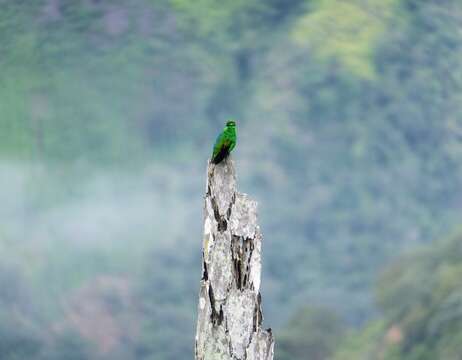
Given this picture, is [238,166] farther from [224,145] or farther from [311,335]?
[224,145]

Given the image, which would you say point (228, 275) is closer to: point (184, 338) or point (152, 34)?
point (184, 338)

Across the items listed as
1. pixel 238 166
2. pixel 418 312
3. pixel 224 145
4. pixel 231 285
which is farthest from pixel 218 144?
pixel 238 166

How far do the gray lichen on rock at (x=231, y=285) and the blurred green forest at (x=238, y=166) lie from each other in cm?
3066

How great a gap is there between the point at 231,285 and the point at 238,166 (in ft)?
164

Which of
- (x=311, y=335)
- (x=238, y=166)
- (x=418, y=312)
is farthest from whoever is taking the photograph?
(x=238, y=166)

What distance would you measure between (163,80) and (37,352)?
28287 mm

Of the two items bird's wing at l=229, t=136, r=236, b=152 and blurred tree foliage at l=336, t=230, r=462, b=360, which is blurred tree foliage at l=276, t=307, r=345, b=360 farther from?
bird's wing at l=229, t=136, r=236, b=152

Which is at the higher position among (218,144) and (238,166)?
(238,166)

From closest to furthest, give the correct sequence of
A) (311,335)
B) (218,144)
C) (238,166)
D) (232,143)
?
(218,144)
(232,143)
(311,335)
(238,166)

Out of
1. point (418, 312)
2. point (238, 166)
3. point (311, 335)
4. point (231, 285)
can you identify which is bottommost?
point (231, 285)

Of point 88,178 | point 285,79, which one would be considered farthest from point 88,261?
point 285,79

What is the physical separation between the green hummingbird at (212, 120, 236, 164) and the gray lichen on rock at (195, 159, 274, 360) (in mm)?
261

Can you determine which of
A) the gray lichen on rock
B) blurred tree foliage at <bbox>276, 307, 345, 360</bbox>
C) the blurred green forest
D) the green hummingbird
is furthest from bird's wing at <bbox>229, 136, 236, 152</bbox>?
blurred tree foliage at <bbox>276, 307, 345, 360</bbox>

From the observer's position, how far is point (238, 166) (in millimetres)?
55906
